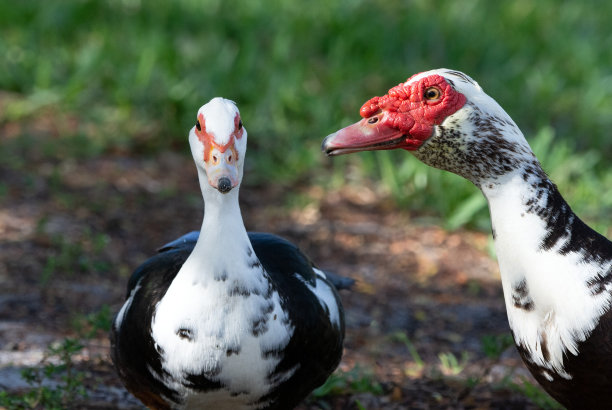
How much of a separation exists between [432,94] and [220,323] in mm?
888

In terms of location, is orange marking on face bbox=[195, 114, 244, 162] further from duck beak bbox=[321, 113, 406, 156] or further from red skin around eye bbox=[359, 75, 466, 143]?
red skin around eye bbox=[359, 75, 466, 143]

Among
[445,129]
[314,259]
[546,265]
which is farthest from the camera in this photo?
[314,259]

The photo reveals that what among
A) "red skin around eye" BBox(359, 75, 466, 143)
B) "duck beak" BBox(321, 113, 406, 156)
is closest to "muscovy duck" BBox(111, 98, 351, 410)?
"duck beak" BBox(321, 113, 406, 156)

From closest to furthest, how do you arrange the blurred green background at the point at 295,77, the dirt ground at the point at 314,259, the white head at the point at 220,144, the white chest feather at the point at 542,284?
the white chest feather at the point at 542,284 → the white head at the point at 220,144 → the dirt ground at the point at 314,259 → the blurred green background at the point at 295,77

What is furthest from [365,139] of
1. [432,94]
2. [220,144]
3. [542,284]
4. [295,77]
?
[295,77]

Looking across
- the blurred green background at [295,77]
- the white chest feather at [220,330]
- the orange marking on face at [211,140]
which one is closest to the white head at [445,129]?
the orange marking on face at [211,140]

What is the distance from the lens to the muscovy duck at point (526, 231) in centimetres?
239

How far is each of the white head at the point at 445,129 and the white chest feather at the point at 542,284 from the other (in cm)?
9

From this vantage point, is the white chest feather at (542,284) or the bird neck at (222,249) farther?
the bird neck at (222,249)

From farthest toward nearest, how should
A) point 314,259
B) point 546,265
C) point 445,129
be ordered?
point 314,259 → point 445,129 → point 546,265

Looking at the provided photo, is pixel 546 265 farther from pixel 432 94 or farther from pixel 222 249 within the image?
pixel 222 249

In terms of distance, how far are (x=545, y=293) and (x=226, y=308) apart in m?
0.89

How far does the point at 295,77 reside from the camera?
627 cm

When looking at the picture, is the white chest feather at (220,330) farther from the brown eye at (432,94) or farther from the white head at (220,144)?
the brown eye at (432,94)
